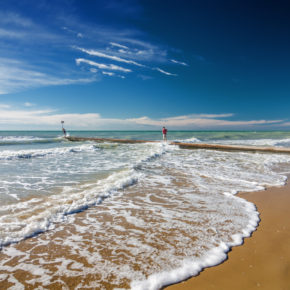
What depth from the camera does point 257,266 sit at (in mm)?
2523

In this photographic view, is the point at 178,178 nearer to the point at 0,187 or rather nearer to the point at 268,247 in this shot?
the point at 268,247

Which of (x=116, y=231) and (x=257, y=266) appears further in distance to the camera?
(x=116, y=231)

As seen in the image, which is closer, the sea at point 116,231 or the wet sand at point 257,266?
the wet sand at point 257,266

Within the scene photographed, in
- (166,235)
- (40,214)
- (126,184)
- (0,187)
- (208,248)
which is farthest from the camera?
(126,184)

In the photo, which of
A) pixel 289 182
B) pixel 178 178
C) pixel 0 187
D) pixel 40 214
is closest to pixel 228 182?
pixel 178 178

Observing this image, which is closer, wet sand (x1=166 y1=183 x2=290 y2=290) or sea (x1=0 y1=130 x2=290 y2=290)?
wet sand (x1=166 y1=183 x2=290 y2=290)

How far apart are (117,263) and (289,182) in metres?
7.04

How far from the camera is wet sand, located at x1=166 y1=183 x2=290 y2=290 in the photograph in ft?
7.33

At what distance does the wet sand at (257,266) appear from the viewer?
2234mm

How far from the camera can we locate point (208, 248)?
2.94 metres

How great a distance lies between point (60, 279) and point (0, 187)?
5.06 meters

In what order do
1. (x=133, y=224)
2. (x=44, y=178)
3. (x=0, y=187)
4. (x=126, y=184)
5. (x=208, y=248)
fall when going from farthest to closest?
(x=44, y=178) < (x=126, y=184) < (x=0, y=187) < (x=133, y=224) < (x=208, y=248)

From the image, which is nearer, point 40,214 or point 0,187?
point 40,214

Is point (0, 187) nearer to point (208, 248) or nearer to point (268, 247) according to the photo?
point (208, 248)
